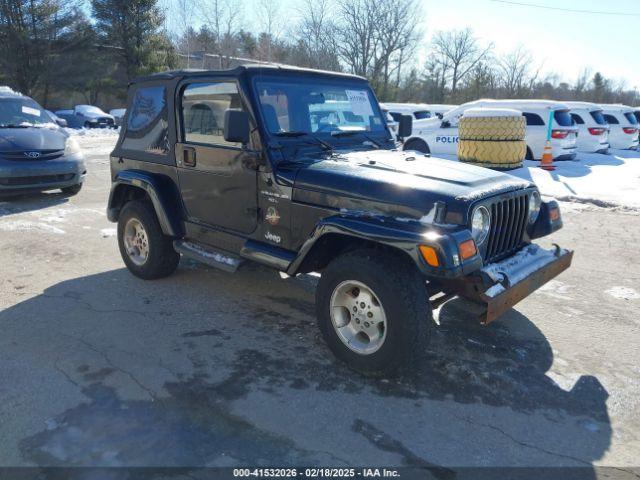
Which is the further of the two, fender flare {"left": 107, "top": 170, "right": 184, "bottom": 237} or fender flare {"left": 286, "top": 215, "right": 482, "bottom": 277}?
fender flare {"left": 107, "top": 170, "right": 184, "bottom": 237}

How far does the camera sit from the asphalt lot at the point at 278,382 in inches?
107

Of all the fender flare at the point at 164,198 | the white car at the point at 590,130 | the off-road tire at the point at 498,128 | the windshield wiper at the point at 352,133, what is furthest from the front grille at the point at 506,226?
the white car at the point at 590,130

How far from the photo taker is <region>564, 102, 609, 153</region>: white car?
16297 mm

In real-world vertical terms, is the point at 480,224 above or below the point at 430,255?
above

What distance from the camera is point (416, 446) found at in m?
2.75

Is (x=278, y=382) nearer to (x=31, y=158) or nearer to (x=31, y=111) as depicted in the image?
(x=31, y=158)

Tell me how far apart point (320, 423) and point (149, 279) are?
2.90m

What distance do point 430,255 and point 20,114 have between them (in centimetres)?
897

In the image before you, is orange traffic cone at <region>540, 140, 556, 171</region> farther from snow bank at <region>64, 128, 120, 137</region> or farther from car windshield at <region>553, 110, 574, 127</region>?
snow bank at <region>64, 128, 120, 137</region>

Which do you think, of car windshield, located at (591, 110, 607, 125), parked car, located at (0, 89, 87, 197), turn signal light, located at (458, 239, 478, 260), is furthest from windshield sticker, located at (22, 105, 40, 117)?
car windshield, located at (591, 110, 607, 125)

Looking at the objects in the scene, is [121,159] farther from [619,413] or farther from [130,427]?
[619,413]

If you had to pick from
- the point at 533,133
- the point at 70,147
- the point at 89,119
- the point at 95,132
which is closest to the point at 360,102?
the point at 70,147

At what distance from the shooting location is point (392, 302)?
3080 millimetres

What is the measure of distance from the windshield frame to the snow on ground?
609 cm
